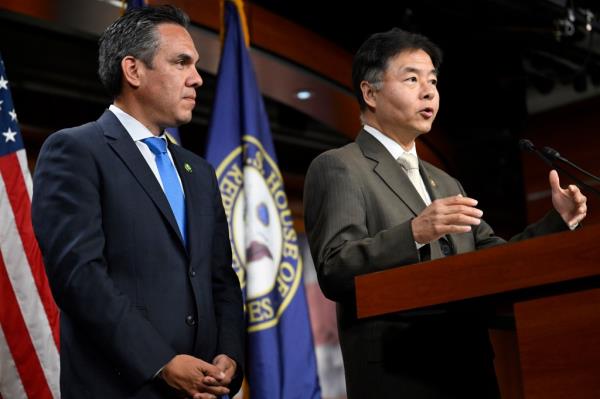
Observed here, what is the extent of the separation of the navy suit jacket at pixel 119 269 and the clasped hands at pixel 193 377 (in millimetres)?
25

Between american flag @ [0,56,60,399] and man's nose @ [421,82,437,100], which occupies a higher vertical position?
man's nose @ [421,82,437,100]

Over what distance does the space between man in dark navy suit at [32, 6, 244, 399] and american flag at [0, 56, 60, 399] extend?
1151 mm

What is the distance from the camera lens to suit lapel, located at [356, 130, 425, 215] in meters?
2.35

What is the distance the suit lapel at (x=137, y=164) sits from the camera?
2.12 meters

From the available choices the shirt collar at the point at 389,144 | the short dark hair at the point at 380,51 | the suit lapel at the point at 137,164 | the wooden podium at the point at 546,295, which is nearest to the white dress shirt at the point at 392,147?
the shirt collar at the point at 389,144

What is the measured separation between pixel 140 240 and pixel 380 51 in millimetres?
934

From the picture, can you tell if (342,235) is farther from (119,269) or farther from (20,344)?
(20,344)

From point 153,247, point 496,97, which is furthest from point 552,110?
point 153,247

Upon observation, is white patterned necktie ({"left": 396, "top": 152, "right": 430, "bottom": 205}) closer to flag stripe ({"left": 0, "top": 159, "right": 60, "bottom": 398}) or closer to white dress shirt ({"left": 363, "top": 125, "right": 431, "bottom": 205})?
white dress shirt ({"left": 363, "top": 125, "right": 431, "bottom": 205})

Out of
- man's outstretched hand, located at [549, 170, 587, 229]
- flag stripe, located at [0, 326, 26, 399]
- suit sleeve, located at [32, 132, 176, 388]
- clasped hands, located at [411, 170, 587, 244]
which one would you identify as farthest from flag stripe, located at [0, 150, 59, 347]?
man's outstretched hand, located at [549, 170, 587, 229]

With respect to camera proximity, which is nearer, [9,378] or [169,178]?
[169,178]

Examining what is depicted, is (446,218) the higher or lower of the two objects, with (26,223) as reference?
lower

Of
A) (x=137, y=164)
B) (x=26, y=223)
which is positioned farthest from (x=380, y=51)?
(x=26, y=223)

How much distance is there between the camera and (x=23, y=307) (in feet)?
10.6
